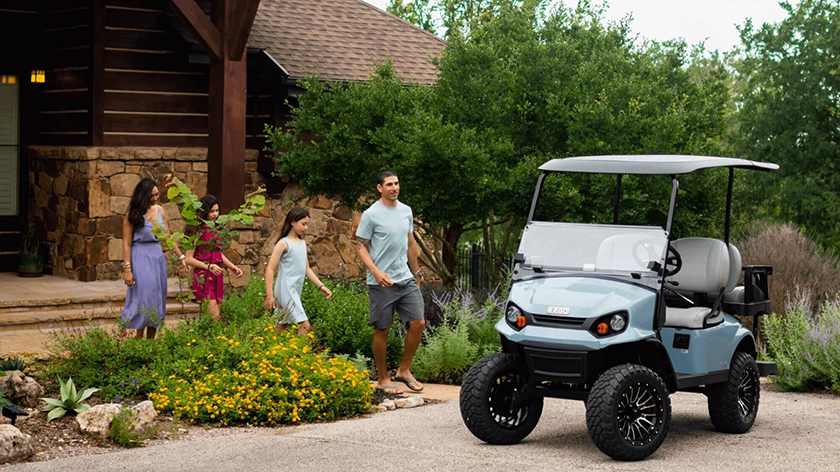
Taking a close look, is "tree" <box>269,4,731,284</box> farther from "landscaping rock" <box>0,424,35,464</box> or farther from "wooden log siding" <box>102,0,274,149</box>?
"landscaping rock" <box>0,424,35,464</box>

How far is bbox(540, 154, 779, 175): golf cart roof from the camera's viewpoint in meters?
7.22

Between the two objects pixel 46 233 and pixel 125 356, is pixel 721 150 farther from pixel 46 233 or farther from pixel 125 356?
pixel 46 233

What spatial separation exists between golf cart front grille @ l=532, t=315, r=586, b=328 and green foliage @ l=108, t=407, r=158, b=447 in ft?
9.54

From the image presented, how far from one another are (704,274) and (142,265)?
525cm

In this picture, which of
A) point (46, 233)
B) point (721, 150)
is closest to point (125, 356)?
point (46, 233)

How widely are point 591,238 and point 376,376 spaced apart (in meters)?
3.44

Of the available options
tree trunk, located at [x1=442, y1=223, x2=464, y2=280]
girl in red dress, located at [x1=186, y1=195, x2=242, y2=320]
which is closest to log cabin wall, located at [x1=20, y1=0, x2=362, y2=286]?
tree trunk, located at [x1=442, y1=223, x2=464, y2=280]

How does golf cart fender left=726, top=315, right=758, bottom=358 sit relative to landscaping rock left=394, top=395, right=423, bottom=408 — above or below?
above

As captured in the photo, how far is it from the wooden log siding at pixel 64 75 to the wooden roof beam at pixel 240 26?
8.61 ft

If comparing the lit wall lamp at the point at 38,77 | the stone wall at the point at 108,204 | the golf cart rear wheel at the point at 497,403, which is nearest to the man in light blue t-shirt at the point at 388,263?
the golf cart rear wheel at the point at 497,403

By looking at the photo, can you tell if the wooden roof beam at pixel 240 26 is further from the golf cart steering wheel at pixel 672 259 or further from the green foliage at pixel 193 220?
the golf cart steering wheel at pixel 672 259

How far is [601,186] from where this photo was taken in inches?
460

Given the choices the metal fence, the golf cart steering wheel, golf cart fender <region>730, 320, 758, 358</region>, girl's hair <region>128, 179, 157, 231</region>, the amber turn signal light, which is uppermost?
girl's hair <region>128, 179, 157, 231</region>

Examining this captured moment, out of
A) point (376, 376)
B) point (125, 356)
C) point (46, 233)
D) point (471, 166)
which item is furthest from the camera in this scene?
point (46, 233)
